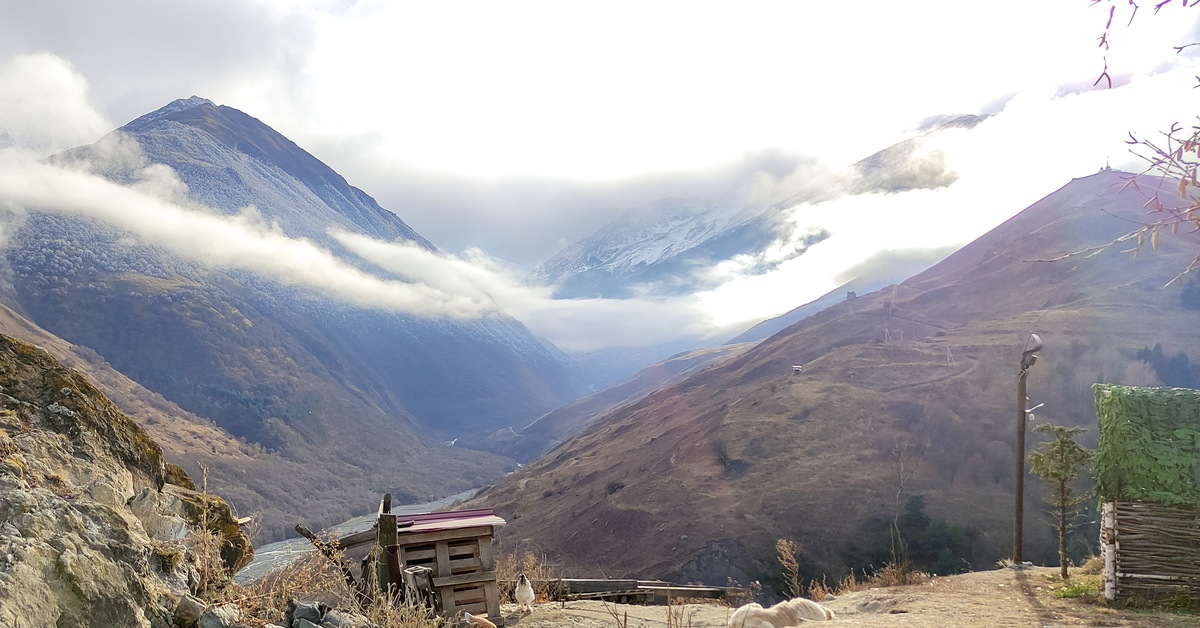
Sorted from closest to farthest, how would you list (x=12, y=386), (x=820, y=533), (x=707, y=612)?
(x=12, y=386), (x=707, y=612), (x=820, y=533)

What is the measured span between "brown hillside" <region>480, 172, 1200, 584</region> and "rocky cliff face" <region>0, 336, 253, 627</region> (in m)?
26.0

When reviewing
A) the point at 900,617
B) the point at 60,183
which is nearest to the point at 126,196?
the point at 60,183

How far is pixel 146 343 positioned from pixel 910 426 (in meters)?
147

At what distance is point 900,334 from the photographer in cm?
7575

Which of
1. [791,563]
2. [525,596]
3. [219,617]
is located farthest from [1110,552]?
[791,563]

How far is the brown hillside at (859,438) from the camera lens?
38.8m

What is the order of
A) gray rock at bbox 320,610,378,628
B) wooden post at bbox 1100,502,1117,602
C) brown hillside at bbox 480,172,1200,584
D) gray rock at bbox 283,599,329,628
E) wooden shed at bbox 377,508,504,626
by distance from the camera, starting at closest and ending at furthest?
gray rock at bbox 283,599,329,628, gray rock at bbox 320,610,378,628, wooden shed at bbox 377,508,504,626, wooden post at bbox 1100,502,1117,602, brown hillside at bbox 480,172,1200,584

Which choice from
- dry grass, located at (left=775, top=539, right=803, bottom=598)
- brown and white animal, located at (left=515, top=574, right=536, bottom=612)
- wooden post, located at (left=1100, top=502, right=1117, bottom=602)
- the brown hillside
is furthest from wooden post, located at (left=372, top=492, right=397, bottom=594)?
the brown hillside

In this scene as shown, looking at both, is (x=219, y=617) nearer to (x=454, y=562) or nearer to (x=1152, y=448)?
(x=454, y=562)

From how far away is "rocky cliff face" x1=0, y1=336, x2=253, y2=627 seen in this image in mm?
4445

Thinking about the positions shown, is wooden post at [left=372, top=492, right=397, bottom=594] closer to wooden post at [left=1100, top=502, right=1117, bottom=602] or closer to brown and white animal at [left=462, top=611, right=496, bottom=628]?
brown and white animal at [left=462, top=611, right=496, bottom=628]

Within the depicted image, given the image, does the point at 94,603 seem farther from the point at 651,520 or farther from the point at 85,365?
the point at 85,365

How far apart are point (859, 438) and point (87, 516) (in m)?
50.2

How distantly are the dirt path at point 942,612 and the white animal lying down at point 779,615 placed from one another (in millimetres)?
471
